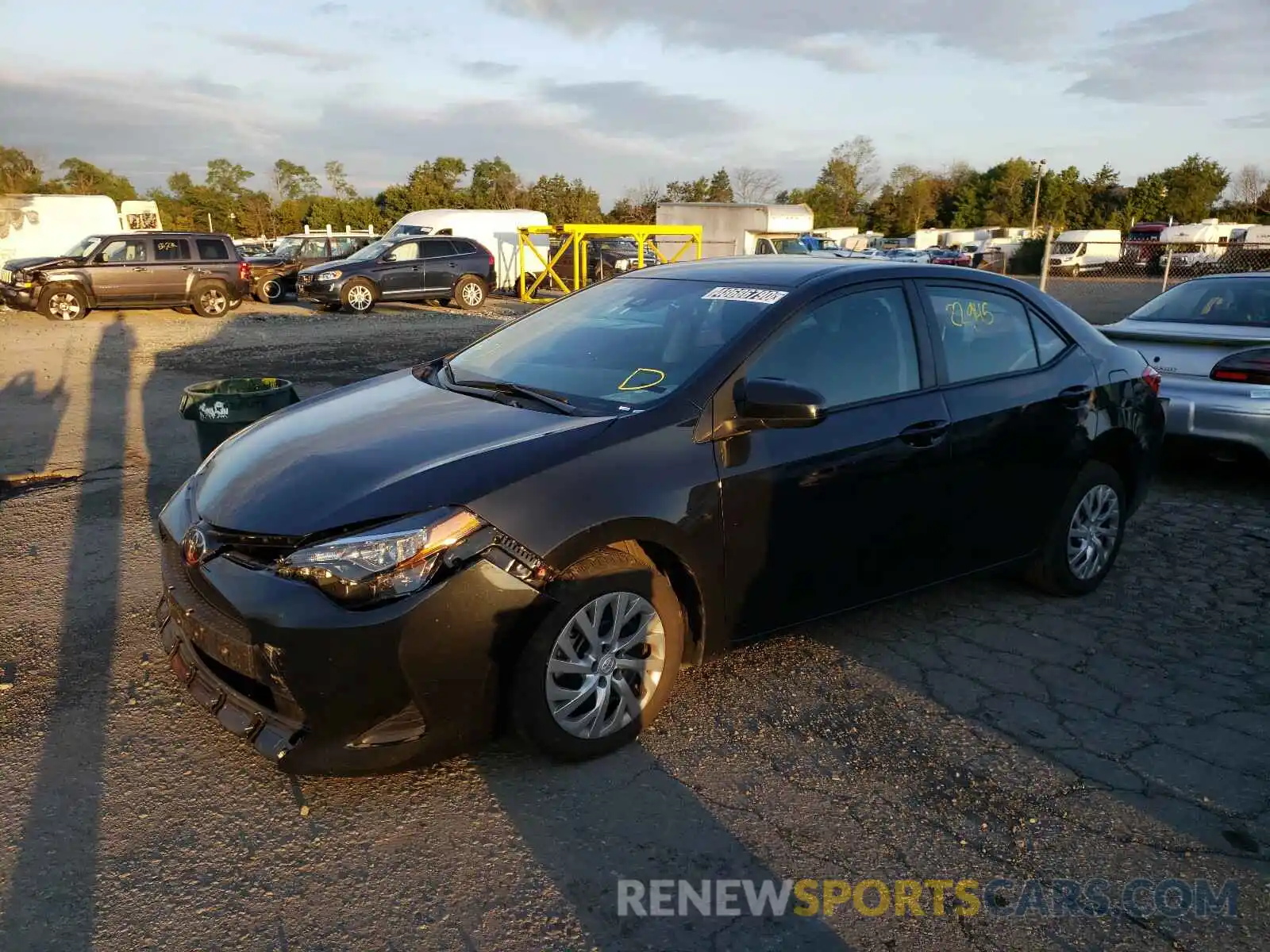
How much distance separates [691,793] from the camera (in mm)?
2988

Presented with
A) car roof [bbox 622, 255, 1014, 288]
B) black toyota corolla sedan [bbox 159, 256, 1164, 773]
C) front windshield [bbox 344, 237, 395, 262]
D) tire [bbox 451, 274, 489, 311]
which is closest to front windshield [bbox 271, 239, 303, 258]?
front windshield [bbox 344, 237, 395, 262]

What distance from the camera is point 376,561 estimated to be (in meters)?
2.67

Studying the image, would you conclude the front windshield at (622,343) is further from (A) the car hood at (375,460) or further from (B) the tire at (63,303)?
(B) the tire at (63,303)

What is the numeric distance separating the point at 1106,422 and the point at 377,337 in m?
13.2

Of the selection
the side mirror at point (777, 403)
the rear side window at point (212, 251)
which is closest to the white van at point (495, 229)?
the rear side window at point (212, 251)

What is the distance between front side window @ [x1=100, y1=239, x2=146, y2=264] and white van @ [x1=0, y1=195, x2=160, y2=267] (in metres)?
6.09

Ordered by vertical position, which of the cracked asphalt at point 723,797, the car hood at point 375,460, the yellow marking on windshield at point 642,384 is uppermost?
the yellow marking on windshield at point 642,384

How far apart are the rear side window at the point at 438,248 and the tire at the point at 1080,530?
18.4m

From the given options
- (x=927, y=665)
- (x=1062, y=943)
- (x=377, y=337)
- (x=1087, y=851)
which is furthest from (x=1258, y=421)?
(x=377, y=337)

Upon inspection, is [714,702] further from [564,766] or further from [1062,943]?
[1062,943]

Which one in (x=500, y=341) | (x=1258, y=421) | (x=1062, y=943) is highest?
(x=500, y=341)

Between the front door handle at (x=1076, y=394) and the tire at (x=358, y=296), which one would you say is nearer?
the front door handle at (x=1076, y=394)

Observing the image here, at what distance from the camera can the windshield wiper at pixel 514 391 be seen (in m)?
3.36

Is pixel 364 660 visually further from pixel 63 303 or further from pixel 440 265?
pixel 440 265
